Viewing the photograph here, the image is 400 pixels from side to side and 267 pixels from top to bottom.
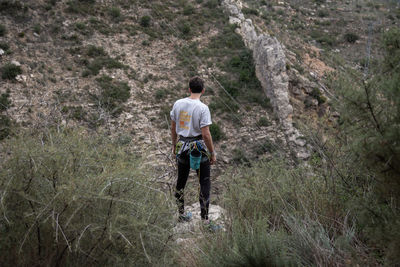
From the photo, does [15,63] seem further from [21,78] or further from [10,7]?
[10,7]

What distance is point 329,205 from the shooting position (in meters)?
2.84

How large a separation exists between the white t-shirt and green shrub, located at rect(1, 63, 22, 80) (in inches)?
395

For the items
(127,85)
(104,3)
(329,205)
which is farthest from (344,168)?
(104,3)

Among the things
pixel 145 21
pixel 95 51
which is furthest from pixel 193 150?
pixel 145 21

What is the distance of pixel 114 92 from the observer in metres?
12.2

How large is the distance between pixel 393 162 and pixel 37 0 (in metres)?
16.6

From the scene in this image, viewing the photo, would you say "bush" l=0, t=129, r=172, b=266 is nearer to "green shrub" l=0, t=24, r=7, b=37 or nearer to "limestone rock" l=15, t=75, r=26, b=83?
"limestone rock" l=15, t=75, r=26, b=83

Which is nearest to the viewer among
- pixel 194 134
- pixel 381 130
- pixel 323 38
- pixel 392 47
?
pixel 381 130

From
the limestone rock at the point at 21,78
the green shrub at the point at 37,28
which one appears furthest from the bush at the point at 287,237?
the green shrub at the point at 37,28

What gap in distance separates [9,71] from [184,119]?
10.3 metres

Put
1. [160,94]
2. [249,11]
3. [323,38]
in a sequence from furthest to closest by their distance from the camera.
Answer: [323,38]
[249,11]
[160,94]

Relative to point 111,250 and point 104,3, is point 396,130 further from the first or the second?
point 104,3

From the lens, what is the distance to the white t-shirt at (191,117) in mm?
3500

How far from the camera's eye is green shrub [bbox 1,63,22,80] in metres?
11.2
